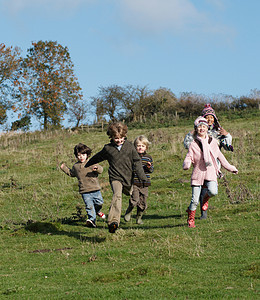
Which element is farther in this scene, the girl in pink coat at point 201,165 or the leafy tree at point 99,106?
the leafy tree at point 99,106

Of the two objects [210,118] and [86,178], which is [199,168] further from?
[86,178]

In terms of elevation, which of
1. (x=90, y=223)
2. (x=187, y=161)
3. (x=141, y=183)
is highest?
(x=187, y=161)

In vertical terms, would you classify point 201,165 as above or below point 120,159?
below

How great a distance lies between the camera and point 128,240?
27.7 ft

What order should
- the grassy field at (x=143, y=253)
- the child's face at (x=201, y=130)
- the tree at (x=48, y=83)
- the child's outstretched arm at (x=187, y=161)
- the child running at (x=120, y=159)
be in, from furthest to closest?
the tree at (x=48, y=83), the child's face at (x=201, y=130), the child's outstretched arm at (x=187, y=161), the child running at (x=120, y=159), the grassy field at (x=143, y=253)

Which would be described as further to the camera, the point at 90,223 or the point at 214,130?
the point at 214,130

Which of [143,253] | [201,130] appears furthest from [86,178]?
[143,253]

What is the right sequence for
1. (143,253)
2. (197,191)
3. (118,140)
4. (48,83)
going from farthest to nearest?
(48,83)
(197,191)
(118,140)
(143,253)

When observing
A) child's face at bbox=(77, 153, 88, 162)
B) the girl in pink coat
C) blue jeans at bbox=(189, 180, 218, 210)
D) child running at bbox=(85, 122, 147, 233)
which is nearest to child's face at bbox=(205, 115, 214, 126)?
the girl in pink coat

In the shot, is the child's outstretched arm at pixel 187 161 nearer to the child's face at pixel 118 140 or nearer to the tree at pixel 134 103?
the child's face at pixel 118 140

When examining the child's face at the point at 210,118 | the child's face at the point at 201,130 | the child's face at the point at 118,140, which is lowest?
the child's face at the point at 118,140

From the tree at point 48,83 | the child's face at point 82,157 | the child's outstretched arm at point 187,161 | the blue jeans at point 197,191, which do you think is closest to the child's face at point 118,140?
the child's outstretched arm at point 187,161

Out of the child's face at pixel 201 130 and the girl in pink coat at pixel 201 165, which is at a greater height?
the child's face at pixel 201 130

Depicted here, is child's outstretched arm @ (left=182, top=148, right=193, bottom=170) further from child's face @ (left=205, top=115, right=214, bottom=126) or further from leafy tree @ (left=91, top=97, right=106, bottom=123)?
leafy tree @ (left=91, top=97, right=106, bottom=123)
